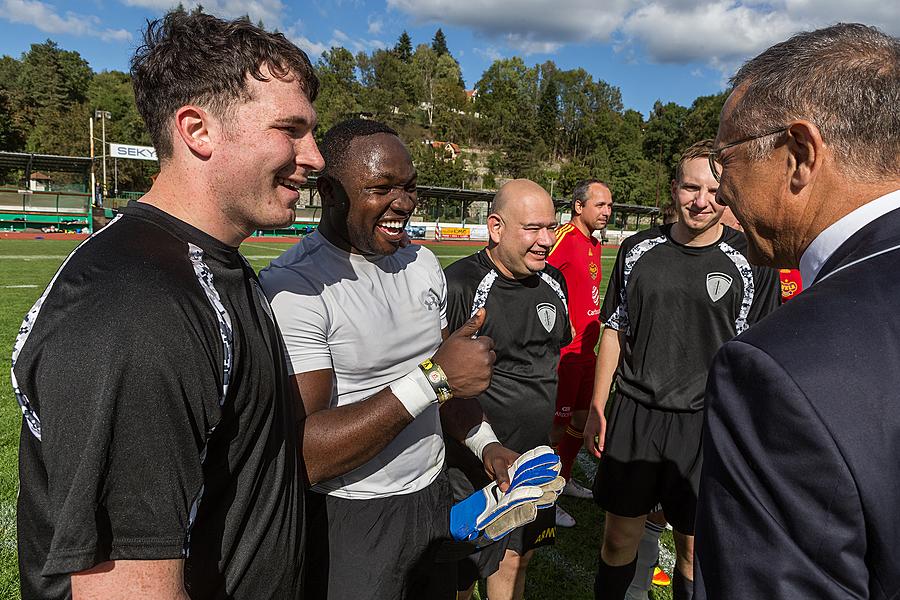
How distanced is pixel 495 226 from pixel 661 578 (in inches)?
104

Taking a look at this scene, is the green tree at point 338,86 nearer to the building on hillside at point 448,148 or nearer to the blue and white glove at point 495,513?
the building on hillside at point 448,148

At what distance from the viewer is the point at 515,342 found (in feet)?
10.6

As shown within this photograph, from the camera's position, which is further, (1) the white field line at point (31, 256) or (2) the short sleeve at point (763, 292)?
(1) the white field line at point (31, 256)

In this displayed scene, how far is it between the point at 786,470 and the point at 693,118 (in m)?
85.3

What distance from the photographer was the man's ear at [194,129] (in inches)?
54.5

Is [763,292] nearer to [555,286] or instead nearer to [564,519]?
[555,286]

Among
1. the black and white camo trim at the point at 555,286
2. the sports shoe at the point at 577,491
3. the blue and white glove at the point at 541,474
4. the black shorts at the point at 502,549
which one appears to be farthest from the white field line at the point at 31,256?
the blue and white glove at the point at 541,474

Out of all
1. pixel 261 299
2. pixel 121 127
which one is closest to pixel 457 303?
pixel 261 299

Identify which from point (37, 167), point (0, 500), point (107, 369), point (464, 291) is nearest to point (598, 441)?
point (464, 291)

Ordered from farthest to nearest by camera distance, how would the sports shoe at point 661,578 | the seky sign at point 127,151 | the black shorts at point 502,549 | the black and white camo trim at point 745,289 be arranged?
the seky sign at point 127,151
the sports shoe at point 661,578
the black and white camo trim at point 745,289
the black shorts at point 502,549

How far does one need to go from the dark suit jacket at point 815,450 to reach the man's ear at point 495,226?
2.53 meters

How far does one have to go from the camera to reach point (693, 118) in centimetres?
7519

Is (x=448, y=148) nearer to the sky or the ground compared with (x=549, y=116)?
nearer to the ground

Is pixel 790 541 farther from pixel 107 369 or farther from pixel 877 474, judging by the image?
pixel 107 369
